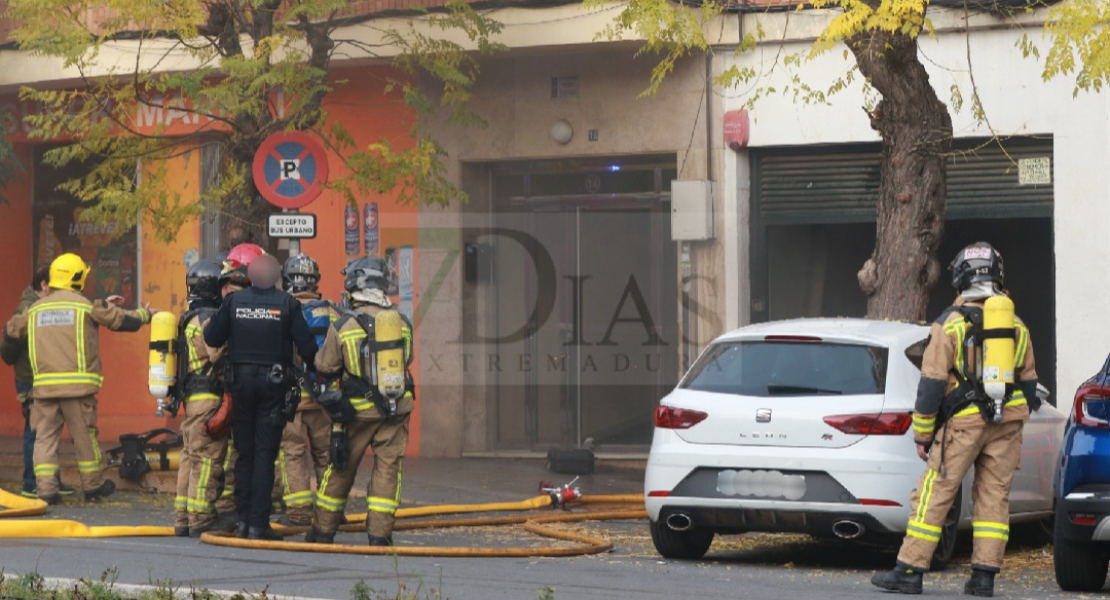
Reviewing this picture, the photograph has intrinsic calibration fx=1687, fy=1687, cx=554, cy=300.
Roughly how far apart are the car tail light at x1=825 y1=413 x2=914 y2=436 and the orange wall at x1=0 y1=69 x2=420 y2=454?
314 inches

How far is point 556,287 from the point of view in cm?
1705

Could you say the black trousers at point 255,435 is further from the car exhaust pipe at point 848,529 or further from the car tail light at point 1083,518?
the car tail light at point 1083,518

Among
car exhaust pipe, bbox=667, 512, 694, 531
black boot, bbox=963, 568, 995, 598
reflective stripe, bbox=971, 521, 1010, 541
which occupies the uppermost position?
reflective stripe, bbox=971, 521, 1010, 541

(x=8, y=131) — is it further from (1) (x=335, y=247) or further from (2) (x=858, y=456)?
(2) (x=858, y=456)

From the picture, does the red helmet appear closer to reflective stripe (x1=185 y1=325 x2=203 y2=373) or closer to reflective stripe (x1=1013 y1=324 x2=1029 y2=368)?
reflective stripe (x1=185 y1=325 x2=203 y2=373)

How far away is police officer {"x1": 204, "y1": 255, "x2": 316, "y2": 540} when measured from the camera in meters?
10.6

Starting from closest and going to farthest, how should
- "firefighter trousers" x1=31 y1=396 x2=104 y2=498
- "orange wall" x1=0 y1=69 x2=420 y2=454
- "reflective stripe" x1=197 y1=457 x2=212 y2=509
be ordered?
"reflective stripe" x1=197 y1=457 x2=212 y2=509
"firefighter trousers" x1=31 y1=396 x2=104 y2=498
"orange wall" x1=0 y1=69 x2=420 y2=454

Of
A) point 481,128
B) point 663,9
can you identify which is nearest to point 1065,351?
point 663,9

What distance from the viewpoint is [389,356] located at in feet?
33.2

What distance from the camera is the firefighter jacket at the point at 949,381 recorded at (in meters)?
8.41

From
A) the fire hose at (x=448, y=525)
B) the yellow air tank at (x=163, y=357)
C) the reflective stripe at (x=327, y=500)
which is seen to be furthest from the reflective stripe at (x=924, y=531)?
the yellow air tank at (x=163, y=357)

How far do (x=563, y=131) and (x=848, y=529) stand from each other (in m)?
8.02

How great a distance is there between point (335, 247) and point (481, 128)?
2.21 metres

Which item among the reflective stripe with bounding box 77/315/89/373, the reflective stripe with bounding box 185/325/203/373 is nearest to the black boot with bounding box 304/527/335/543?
the reflective stripe with bounding box 185/325/203/373
